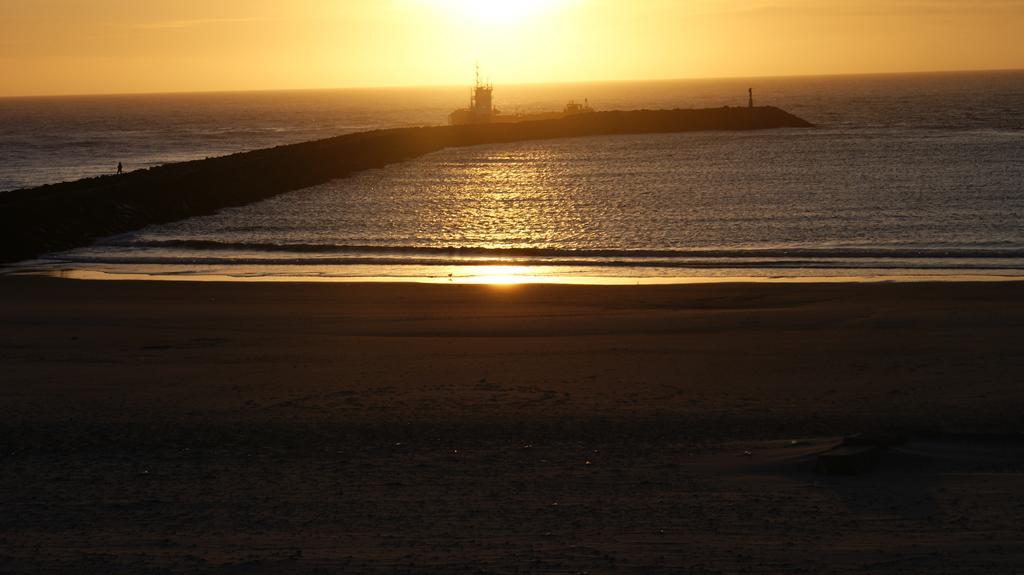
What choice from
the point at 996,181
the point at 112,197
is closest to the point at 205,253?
the point at 112,197

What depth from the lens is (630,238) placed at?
2505 centimetres

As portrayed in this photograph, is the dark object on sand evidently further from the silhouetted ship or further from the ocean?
the silhouetted ship

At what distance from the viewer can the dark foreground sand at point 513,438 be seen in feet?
22.4

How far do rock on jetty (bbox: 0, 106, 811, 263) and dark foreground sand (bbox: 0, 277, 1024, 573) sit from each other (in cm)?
1094

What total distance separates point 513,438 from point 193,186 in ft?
93.5

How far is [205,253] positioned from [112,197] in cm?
753

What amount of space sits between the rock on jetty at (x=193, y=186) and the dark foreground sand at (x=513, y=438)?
1094cm

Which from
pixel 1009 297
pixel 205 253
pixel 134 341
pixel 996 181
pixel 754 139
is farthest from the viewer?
pixel 754 139

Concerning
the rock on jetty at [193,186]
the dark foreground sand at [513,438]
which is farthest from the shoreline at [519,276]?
the rock on jetty at [193,186]

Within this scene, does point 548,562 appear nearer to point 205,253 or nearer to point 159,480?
point 159,480

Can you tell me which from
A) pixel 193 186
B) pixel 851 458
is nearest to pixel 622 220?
pixel 193 186

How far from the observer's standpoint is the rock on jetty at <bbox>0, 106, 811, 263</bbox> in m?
25.3

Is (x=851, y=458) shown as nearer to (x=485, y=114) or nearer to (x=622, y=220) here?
(x=622, y=220)

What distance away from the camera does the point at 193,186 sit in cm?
3525
